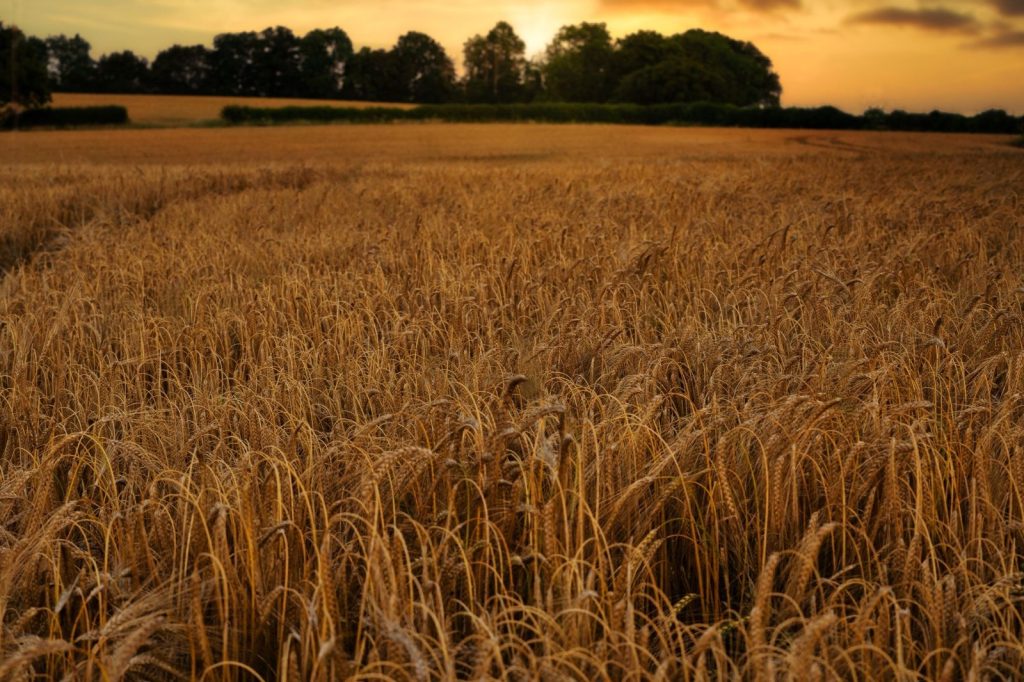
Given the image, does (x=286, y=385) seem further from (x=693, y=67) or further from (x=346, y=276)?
(x=693, y=67)

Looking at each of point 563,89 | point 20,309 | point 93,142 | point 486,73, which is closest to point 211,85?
point 486,73

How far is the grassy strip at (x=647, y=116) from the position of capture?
5684 centimetres

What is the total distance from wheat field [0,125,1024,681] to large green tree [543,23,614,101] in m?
84.2

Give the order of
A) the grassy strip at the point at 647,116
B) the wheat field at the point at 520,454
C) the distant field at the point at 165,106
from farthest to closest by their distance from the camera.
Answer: the grassy strip at the point at 647,116 < the distant field at the point at 165,106 < the wheat field at the point at 520,454

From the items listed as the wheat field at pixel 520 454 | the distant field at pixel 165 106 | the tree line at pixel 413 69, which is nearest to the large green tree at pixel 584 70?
the tree line at pixel 413 69

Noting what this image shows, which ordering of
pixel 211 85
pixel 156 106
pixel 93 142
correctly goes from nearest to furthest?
pixel 93 142 → pixel 156 106 → pixel 211 85

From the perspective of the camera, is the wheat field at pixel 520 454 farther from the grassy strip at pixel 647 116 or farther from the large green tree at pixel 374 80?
the large green tree at pixel 374 80

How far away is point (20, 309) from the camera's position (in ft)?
17.2

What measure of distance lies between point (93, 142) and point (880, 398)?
3992 cm

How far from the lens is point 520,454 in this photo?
2801 mm

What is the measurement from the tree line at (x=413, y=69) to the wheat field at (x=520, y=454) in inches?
3009

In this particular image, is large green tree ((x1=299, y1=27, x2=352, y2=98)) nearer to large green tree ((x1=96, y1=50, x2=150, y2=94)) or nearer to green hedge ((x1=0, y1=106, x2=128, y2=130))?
large green tree ((x1=96, y1=50, x2=150, y2=94))

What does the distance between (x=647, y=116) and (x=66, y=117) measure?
3902 centimetres

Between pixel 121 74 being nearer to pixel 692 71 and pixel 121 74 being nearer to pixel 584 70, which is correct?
pixel 584 70
